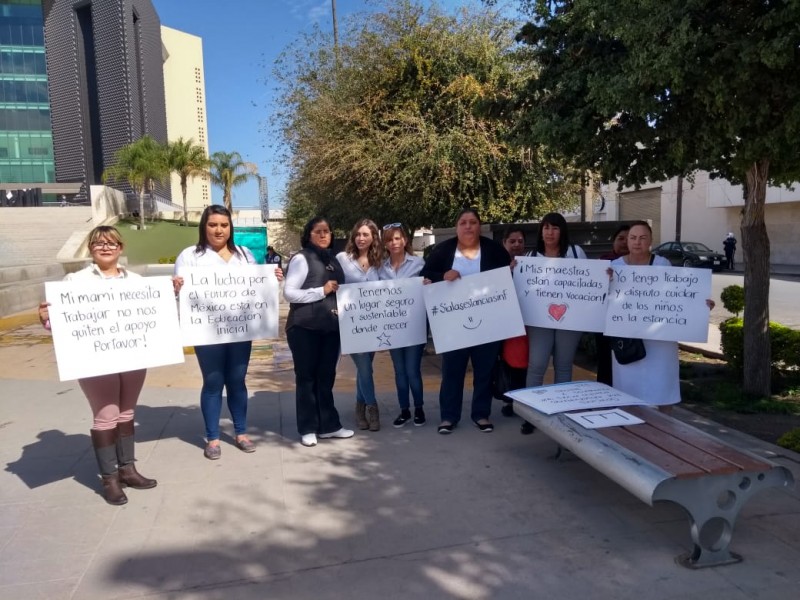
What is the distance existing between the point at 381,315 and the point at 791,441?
320 cm

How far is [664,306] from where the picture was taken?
4.61 meters

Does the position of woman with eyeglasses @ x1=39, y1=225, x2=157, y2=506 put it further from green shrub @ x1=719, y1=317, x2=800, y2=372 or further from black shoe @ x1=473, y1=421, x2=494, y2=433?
green shrub @ x1=719, y1=317, x2=800, y2=372

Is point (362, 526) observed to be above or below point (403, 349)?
below

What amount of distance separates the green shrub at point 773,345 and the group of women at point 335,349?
2.28m

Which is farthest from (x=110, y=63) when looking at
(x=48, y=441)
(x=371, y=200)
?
(x=48, y=441)

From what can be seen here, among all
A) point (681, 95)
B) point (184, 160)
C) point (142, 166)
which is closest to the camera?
point (681, 95)

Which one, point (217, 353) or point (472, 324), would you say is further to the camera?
point (472, 324)

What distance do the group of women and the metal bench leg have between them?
4.50 ft

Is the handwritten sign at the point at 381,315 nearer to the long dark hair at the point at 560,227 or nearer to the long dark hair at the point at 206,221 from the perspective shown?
the long dark hair at the point at 206,221

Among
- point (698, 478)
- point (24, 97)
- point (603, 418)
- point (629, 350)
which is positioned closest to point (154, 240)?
point (629, 350)

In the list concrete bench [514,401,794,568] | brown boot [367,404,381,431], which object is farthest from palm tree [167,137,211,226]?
concrete bench [514,401,794,568]

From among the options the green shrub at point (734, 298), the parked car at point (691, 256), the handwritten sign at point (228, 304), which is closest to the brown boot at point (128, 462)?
the handwritten sign at point (228, 304)

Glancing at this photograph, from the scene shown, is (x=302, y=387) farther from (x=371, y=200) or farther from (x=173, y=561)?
(x=371, y=200)

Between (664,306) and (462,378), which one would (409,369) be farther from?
(664,306)
